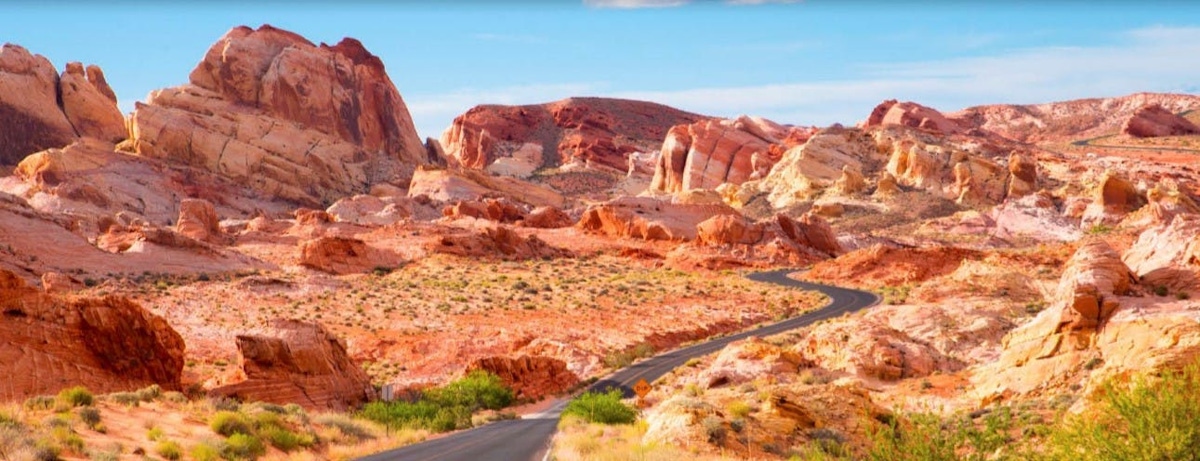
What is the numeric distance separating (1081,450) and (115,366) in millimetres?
21784

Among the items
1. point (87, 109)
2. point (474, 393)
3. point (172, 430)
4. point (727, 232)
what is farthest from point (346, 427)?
point (87, 109)

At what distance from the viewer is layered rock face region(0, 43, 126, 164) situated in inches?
3986

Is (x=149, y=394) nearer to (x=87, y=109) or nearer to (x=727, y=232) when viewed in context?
(x=727, y=232)

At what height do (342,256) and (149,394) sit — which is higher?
(149,394)

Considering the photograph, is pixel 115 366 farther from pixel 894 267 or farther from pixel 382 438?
pixel 894 267

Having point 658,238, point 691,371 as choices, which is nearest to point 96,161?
point 658,238

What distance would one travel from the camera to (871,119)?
18062cm

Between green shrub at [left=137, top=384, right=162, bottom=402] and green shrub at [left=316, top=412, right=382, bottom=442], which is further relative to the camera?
green shrub at [left=316, top=412, right=382, bottom=442]

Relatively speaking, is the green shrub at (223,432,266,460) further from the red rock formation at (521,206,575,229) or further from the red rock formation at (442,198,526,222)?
the red rock formation at (521,206,575,229)

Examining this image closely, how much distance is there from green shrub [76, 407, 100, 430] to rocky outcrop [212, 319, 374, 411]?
7671 millimetres

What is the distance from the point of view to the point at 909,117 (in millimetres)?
170000

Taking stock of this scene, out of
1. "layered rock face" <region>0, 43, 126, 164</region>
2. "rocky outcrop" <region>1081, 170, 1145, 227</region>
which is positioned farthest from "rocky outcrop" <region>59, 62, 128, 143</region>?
"rocky outcrop" <region>1081, 170, 1145, 227</region>

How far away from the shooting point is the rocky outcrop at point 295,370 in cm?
2864

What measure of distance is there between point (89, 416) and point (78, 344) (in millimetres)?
7320
